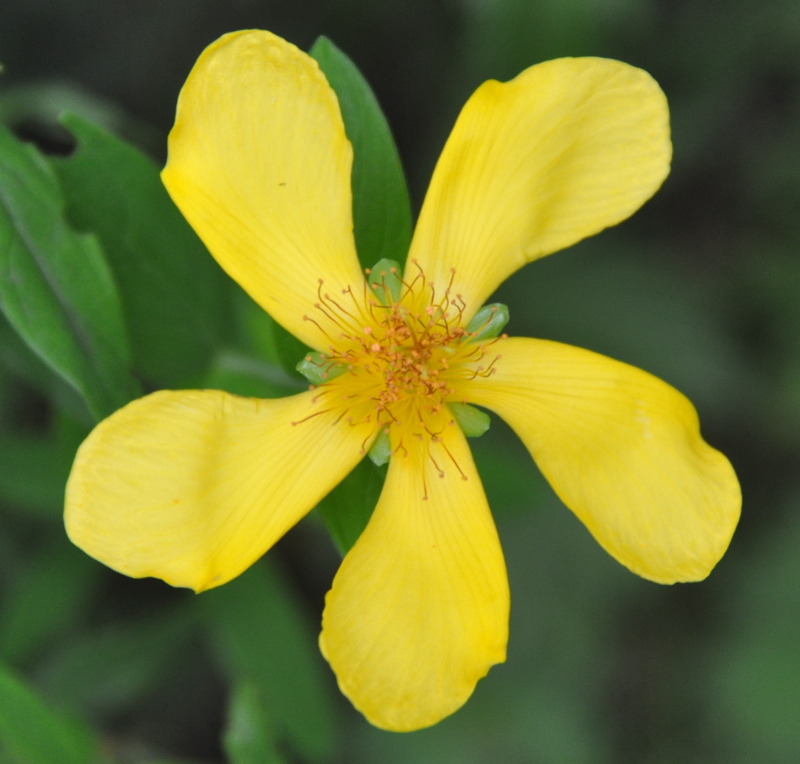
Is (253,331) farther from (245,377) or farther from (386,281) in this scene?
(386,281)

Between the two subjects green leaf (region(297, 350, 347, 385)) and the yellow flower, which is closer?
the yellow flower

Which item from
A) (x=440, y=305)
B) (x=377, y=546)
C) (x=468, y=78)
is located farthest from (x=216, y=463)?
(x=468, y=78)

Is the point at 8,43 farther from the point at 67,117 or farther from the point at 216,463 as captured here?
the point at 216,463

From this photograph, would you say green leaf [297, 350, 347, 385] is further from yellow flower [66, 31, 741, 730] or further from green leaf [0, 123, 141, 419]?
green leaf [0, 123, 141, 419]

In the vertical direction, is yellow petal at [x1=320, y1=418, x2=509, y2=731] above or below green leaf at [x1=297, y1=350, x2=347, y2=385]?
below

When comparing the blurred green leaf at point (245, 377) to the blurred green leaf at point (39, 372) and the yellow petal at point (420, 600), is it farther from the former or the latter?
the yellow petal at point (420, 600)

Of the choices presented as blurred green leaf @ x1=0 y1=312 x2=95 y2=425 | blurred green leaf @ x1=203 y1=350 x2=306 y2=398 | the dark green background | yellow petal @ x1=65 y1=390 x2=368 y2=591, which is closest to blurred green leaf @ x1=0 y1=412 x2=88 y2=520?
the dark green background
